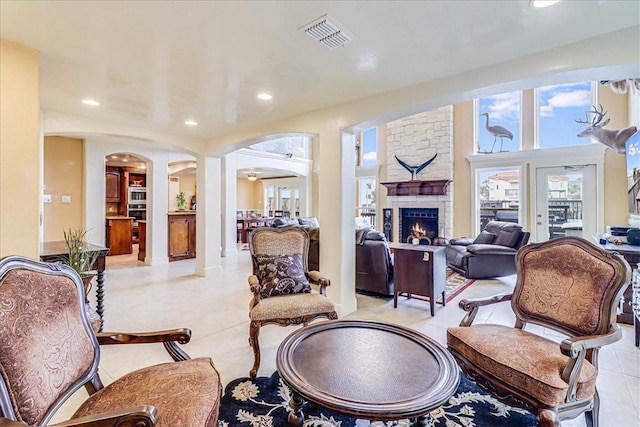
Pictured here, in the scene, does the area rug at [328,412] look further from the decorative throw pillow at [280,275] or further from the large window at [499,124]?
the large window at [499,124]

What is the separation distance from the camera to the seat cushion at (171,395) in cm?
121

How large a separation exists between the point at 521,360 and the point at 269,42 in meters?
2.57

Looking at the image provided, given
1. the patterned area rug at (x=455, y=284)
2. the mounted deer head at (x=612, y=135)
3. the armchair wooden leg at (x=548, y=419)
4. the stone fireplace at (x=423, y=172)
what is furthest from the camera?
the stone fireplace at (x=423, y=172)

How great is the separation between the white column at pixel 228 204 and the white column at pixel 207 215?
1.57 metres

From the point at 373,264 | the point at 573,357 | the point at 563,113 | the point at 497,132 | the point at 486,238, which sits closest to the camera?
the point at 573,357

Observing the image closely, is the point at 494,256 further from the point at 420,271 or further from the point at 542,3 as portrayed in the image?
the point at 542,3

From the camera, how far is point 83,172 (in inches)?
242

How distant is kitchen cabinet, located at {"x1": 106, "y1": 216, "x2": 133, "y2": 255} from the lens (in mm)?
7566

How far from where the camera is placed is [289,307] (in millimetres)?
2500

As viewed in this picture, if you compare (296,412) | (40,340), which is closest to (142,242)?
(40,340)

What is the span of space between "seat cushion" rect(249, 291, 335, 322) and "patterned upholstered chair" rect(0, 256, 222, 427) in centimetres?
81

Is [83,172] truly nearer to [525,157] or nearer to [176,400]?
[176,400]

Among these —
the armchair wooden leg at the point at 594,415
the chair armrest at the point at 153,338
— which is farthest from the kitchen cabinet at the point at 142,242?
the armchair wooden leg at the point at 594,415

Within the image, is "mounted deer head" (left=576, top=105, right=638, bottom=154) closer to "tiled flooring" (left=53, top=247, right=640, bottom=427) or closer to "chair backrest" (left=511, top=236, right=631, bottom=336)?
"tiled flooring" (left=53, top=247, right=640, bottom=427)
